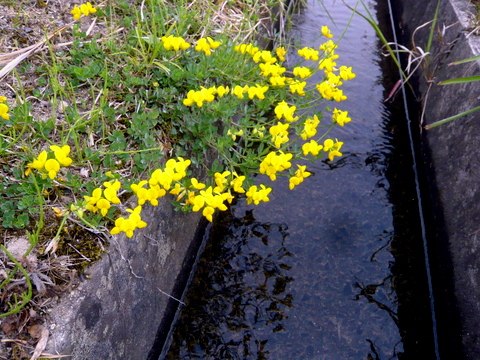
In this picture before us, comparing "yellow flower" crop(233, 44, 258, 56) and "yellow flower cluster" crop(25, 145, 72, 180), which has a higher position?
"yellow flower" crop(233, 44, 258, 56)

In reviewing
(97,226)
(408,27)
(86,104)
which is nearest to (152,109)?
(86,104)

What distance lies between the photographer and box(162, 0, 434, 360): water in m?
2.20

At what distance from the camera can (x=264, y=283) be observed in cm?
244

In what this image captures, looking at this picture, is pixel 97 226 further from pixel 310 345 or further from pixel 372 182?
pixel 372 182

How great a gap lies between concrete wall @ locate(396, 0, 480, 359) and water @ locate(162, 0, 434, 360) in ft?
0.60

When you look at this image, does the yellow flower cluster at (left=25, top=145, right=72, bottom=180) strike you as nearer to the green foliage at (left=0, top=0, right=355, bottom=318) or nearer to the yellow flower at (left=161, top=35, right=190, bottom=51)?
the green foliage at (left=0, top=0, right=355, bottom=318)

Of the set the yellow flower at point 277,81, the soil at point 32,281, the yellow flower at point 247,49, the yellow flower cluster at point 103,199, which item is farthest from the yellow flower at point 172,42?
the yellow flower cluster at point 103,199

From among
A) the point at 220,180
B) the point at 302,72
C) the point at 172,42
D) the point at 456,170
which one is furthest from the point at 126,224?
the point at 456,170

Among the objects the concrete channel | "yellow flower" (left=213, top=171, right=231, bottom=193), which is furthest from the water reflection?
"yellow flower" (left=213, top=171, right=231, bottom=193)

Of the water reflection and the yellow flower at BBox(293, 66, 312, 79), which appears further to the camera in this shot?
the yellow flower at BBox(293, 66, 312, 79)

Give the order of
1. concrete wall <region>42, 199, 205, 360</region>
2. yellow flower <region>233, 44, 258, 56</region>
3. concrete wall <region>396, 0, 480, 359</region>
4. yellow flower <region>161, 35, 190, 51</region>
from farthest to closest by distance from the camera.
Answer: yellow flower <region>233, 44, 258, 56</region> < yellow flower <region>161, 35, 190, 51</region> < concrete wall <region>396, 0, 480, 359</region> < concrete wall <region>42, 199, 205, 360</region>

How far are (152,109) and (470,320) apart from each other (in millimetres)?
1934

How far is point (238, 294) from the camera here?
238 cm

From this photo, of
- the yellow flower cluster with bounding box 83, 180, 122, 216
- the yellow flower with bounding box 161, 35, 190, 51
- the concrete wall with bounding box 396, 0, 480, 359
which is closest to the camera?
the yellow flower cluster with bounding box 83, 180, 122, 216
